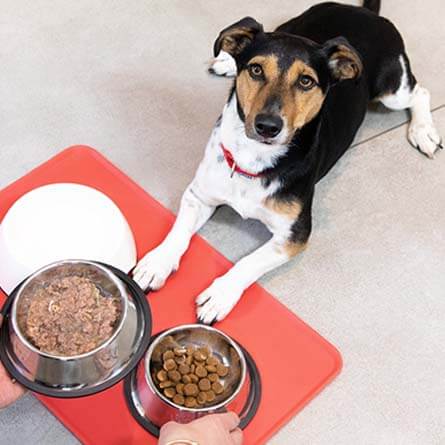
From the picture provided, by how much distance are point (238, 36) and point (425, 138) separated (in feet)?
3.41

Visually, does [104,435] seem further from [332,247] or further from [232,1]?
[232,1]

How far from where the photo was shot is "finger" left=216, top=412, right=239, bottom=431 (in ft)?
5.81

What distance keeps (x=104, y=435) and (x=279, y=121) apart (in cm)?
97

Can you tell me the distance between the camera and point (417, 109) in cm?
279

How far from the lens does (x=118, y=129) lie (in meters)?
2.71

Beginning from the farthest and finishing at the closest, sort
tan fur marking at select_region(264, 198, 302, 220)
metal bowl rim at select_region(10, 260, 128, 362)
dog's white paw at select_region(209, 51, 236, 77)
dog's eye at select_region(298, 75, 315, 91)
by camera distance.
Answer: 1. dog's white paw at select_region(209, 51, 236, 77)
2. tan fur marking at select_region(264, 198, 302, 220)
3. dog's eye at select_region(298, 75, 315, 91)
4. metal bowl rim at select_region(10, 260, 128, 362)

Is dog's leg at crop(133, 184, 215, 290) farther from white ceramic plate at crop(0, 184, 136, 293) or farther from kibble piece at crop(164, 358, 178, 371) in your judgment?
kibble piece at crop(164, 358, 178, 371)

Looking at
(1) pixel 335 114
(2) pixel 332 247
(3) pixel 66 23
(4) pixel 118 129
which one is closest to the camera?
(1) pixel 335 114

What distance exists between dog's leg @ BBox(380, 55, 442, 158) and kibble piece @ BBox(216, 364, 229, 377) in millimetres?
1244

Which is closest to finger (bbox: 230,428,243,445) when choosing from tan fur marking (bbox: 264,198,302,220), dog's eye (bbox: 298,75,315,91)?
tan fur marking (bbox: 264,198,302,220)

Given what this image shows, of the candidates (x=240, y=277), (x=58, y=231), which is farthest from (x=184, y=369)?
(x=58, y=231)

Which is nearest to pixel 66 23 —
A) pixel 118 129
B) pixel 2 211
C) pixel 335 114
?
pixel 118 129

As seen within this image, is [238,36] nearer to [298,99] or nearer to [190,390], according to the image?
[298,99]

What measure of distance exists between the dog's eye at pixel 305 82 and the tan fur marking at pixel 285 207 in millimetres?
364
